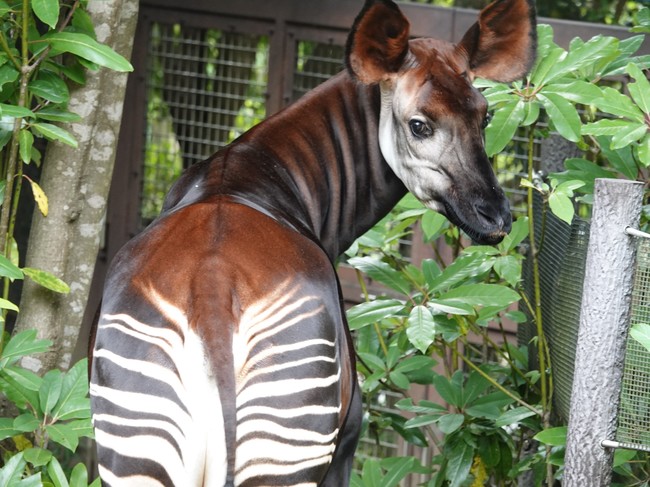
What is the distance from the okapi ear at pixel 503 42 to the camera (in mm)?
3105

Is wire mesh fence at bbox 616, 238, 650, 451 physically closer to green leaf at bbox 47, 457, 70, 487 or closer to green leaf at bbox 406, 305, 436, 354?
green leaf at bbox 406, 305, 436, 354

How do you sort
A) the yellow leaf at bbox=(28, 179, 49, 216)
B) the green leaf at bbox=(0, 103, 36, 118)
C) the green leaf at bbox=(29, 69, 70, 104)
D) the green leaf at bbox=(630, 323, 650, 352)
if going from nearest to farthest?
the green leaf at bbox=(630, 323, 650, 352), the green leaf at bbox=(0, 103, 36, 118), the green leaf at bbox=(29, 69, 70, 104), the yellow leaf at bbox=(28, 179, 49, 216)

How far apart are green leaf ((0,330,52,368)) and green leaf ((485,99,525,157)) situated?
1.46 metres

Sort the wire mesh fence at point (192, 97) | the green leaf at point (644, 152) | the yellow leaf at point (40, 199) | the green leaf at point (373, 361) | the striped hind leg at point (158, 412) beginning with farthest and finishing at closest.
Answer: the wire mesh fence at point (192, 97)
the green leaf at point (373, 361)
the yellow leaf at point (40, 199)
the green leaf at point (644, 152)
the striped hind leg at point (158, 412)

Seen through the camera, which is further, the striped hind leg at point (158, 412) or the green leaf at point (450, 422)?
the green leaf at point (450, 422)

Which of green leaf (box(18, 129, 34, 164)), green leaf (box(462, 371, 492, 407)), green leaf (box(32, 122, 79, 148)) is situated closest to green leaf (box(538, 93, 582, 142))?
green leaf (box(462, 371, 492, 407))

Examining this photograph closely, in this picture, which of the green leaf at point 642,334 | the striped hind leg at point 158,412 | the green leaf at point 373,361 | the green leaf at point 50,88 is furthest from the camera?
the green leaf at point 373,361

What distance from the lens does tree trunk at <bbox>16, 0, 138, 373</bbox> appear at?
3561 mm

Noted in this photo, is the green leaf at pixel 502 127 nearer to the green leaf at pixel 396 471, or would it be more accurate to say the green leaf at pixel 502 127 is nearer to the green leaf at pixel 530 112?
the green leaf at pixel 530 112

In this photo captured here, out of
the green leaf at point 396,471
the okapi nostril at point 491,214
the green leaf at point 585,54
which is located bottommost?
the green leaf at point 396,471

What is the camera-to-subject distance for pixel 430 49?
297 cm

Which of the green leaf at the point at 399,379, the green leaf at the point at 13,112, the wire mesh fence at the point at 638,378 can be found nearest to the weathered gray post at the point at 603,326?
the wire mesh fence at the point at 638,378

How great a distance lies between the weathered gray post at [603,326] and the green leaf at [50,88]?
1.67 m

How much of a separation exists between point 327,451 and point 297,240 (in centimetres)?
50
